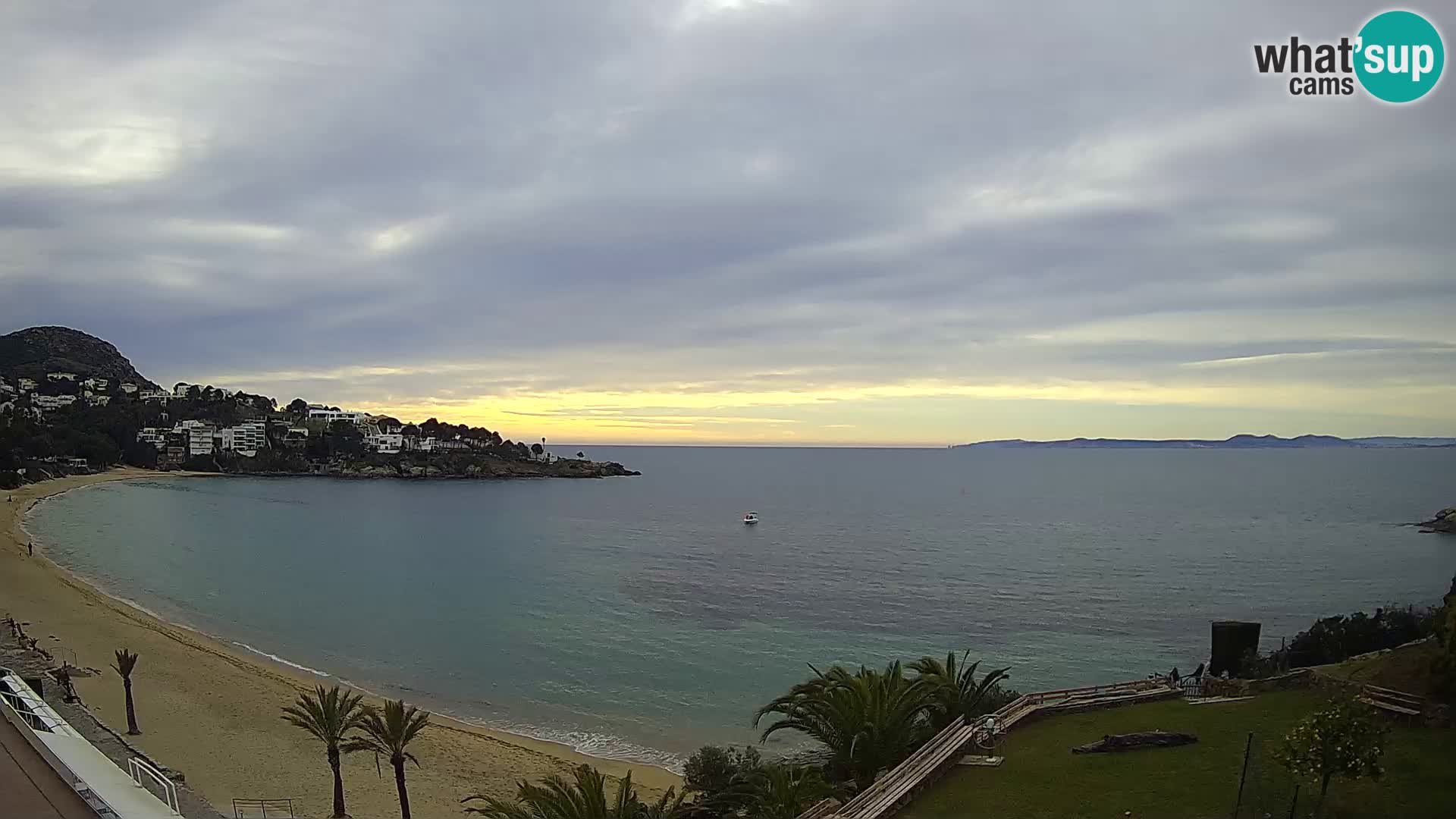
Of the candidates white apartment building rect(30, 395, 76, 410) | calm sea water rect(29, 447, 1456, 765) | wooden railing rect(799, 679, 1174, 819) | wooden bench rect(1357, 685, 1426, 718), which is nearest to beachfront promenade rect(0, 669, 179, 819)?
wooden railing rect(799, 679, 1174, 819)

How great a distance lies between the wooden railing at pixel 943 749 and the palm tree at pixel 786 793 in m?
0.30

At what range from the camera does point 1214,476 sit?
183000 mm

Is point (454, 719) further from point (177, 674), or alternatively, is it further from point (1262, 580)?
point (1262, 580)

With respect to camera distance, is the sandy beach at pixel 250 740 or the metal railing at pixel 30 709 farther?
the sandy beach at pixel 250 740

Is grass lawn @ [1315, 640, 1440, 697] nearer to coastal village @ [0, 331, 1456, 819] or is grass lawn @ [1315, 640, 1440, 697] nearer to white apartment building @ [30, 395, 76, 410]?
coastal village @ [0, 331, 1456, 819]

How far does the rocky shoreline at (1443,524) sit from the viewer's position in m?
81.8

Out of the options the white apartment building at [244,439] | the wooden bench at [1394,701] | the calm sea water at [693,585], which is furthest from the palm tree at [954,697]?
the white apartment building at [244,439]

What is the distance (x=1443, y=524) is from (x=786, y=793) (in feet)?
316

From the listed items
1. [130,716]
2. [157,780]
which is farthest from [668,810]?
[130,716]

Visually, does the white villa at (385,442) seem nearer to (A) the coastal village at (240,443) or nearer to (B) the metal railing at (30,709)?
(A) the coastal village at (240,443)

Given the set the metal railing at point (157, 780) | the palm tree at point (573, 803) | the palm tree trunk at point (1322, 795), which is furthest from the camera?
the palm tree at point (573, 803)

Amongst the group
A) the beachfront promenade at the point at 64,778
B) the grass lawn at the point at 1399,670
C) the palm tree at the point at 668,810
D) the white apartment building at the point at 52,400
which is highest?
the white apartment building at the point at 52,400

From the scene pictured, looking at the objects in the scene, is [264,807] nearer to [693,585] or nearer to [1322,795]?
[1322,795]

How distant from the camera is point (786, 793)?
14.3 metres
